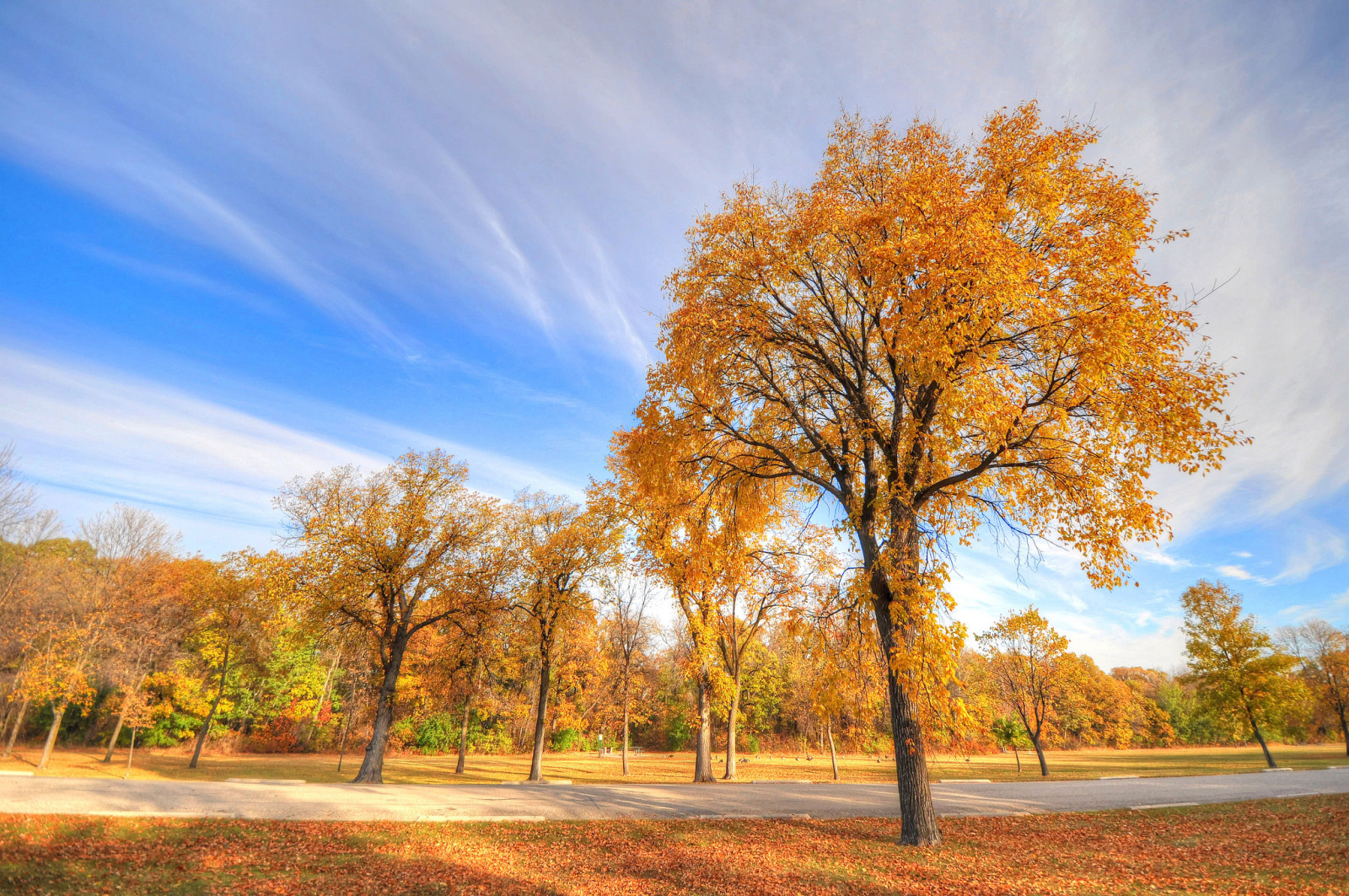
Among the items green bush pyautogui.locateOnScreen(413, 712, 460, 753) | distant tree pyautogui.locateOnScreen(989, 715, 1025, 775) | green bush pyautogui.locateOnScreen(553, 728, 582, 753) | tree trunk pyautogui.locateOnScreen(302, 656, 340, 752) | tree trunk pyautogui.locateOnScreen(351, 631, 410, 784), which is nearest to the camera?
tree trunk pyautogui.locateOnScreen(351, 631, 410, 784)

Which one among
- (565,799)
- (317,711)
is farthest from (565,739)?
(565,799)

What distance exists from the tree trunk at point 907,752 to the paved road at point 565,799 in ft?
11.7

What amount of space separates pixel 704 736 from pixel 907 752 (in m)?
14.6

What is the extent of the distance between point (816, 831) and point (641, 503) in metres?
12.7

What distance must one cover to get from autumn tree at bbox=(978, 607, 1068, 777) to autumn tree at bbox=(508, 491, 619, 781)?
22.5 m

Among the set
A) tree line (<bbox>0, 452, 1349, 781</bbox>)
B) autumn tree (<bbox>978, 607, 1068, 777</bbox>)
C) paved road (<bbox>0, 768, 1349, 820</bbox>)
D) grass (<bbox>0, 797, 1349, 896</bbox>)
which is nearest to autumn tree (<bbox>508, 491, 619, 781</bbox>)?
tree line (<bbox>0, 452, 1349, 781</bbox>)

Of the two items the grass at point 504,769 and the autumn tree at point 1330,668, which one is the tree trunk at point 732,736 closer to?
the grass at point 504,769

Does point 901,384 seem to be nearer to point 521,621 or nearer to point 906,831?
point 906,831

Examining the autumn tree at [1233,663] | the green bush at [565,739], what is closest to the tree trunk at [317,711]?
the green bush at [565,739]

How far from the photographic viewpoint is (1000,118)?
10.3m

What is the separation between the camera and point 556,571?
2466cm

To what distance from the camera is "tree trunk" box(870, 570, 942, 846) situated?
31.3ft

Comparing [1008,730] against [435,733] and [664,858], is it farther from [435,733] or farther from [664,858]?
[664,858]

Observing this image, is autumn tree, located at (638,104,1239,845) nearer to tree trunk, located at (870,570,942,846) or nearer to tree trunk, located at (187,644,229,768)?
tree trunk, located at (870,570,942,846)
